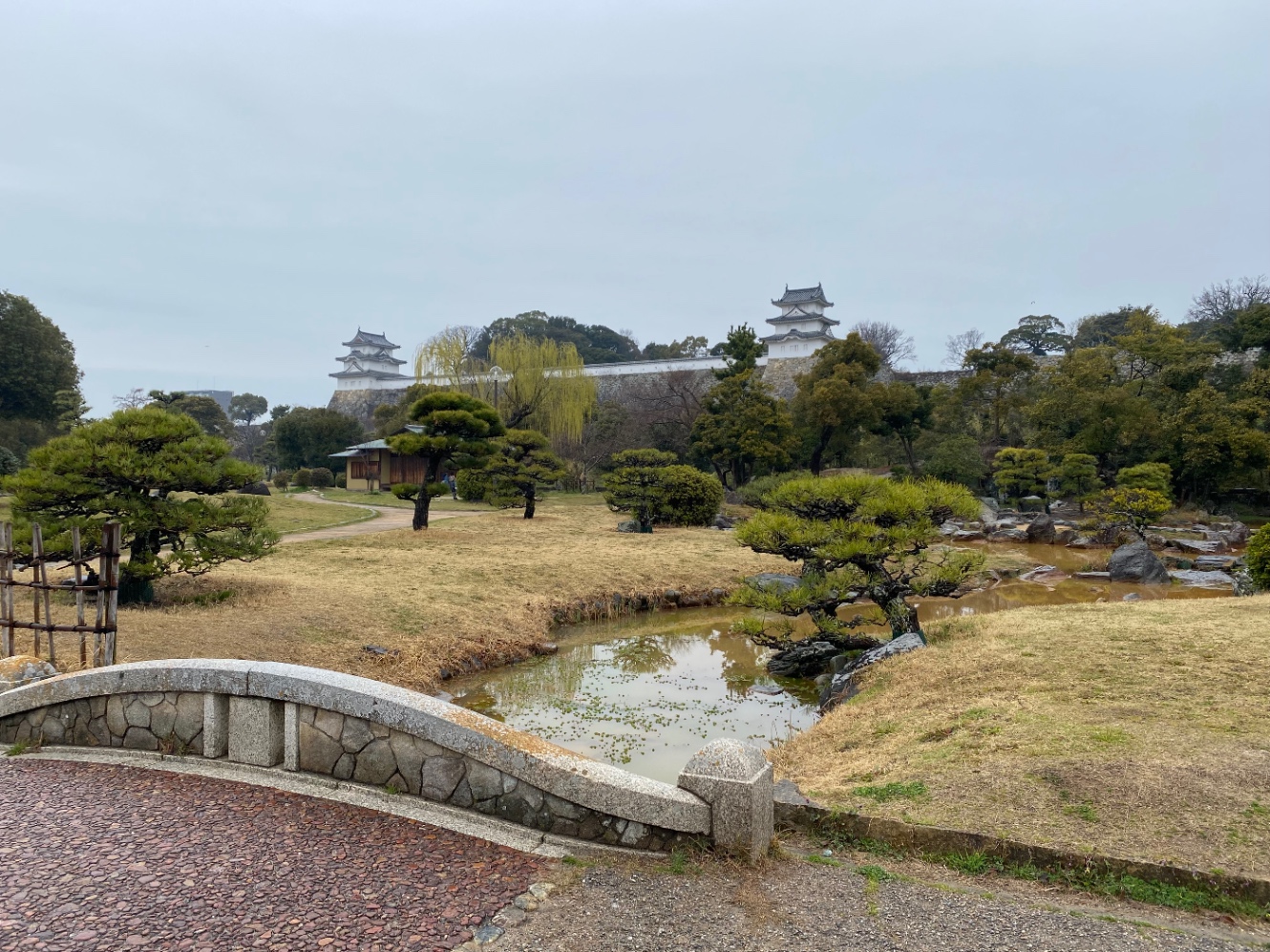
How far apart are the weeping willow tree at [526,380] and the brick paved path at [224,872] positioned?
25261mm

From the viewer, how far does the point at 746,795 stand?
10.3ft

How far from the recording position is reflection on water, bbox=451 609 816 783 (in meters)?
6.32

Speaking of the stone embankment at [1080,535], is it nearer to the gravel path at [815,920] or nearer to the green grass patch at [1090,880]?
the green grass patch at [1090,880]

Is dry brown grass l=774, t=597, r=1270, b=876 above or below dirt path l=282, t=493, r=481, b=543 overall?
below

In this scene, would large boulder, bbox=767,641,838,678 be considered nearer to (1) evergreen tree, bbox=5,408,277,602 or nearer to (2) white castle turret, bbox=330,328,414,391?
(1) evergreen tree, bbox=5,408,277,602

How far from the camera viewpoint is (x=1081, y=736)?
4.38 metres

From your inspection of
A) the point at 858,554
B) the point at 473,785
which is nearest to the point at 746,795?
the point at 473,785

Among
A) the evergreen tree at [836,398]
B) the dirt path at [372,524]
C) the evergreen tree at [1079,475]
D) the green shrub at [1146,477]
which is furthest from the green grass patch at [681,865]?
the evergreen tree at [836,398]

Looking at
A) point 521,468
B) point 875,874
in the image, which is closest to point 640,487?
point 521,468

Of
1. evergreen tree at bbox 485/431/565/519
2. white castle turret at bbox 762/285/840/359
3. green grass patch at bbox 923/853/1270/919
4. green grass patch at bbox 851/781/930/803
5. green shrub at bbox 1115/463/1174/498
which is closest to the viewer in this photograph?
green grass patch at bbox 923/853/1270/919

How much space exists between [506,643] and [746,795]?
606 centimetres

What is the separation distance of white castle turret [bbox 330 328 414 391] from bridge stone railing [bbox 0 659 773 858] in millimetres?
47464

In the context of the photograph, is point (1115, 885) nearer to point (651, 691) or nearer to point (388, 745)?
point (388, 745)

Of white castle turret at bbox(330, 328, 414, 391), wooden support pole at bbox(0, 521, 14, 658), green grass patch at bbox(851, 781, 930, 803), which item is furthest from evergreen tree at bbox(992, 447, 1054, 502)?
white castle turret at bbox(330, 328, 414, 391)
